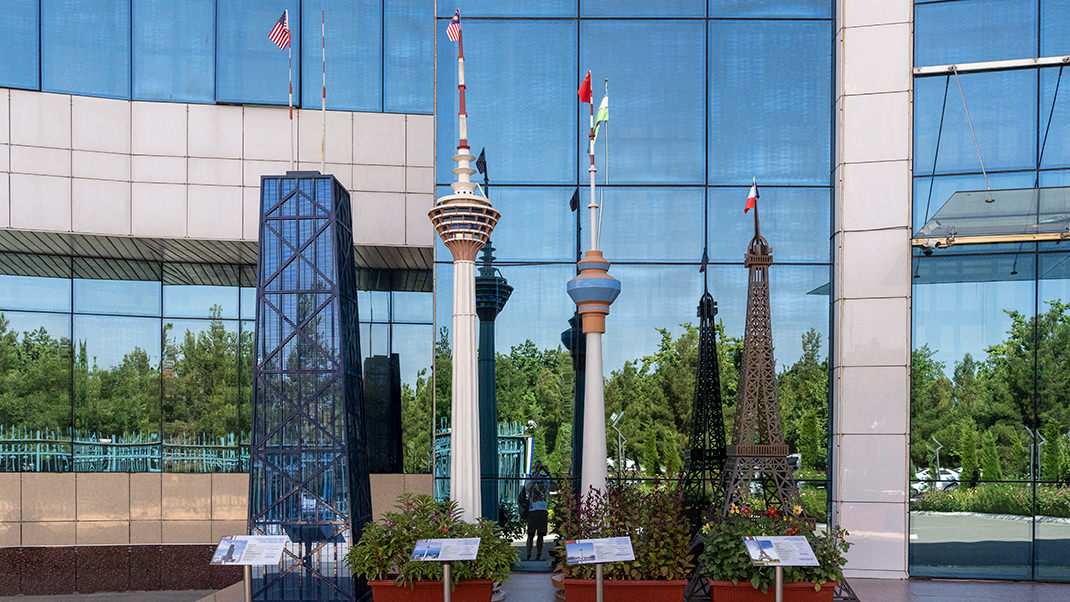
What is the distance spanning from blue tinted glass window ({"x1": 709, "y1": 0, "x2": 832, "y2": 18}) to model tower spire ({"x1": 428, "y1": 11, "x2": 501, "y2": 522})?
18.8ft

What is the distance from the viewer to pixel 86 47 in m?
16.2

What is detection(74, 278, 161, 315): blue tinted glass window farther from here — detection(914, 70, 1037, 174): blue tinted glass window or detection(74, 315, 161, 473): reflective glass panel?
detection(914, 70, 1037, 174): blue tinted glass window

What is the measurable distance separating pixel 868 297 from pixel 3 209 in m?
15.9

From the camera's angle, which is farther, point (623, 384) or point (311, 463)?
point (623, 384)

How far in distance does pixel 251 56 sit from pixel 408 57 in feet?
10.3

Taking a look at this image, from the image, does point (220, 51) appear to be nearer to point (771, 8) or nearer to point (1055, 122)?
point (771, 8)

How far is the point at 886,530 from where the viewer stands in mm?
13742

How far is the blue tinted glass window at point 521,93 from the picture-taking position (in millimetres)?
14945

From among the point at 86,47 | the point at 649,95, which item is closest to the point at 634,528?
the point at 649,95

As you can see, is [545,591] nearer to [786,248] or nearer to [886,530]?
[886,530]

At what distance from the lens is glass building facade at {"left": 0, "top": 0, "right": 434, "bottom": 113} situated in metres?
16.1

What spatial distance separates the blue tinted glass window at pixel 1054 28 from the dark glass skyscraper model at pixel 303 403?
12.1 m

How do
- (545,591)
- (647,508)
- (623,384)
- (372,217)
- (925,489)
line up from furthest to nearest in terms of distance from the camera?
(372,217)
(623,384)
(925,489)
(545,591)
(647,508)

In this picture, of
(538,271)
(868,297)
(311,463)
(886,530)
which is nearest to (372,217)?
(538,271)
